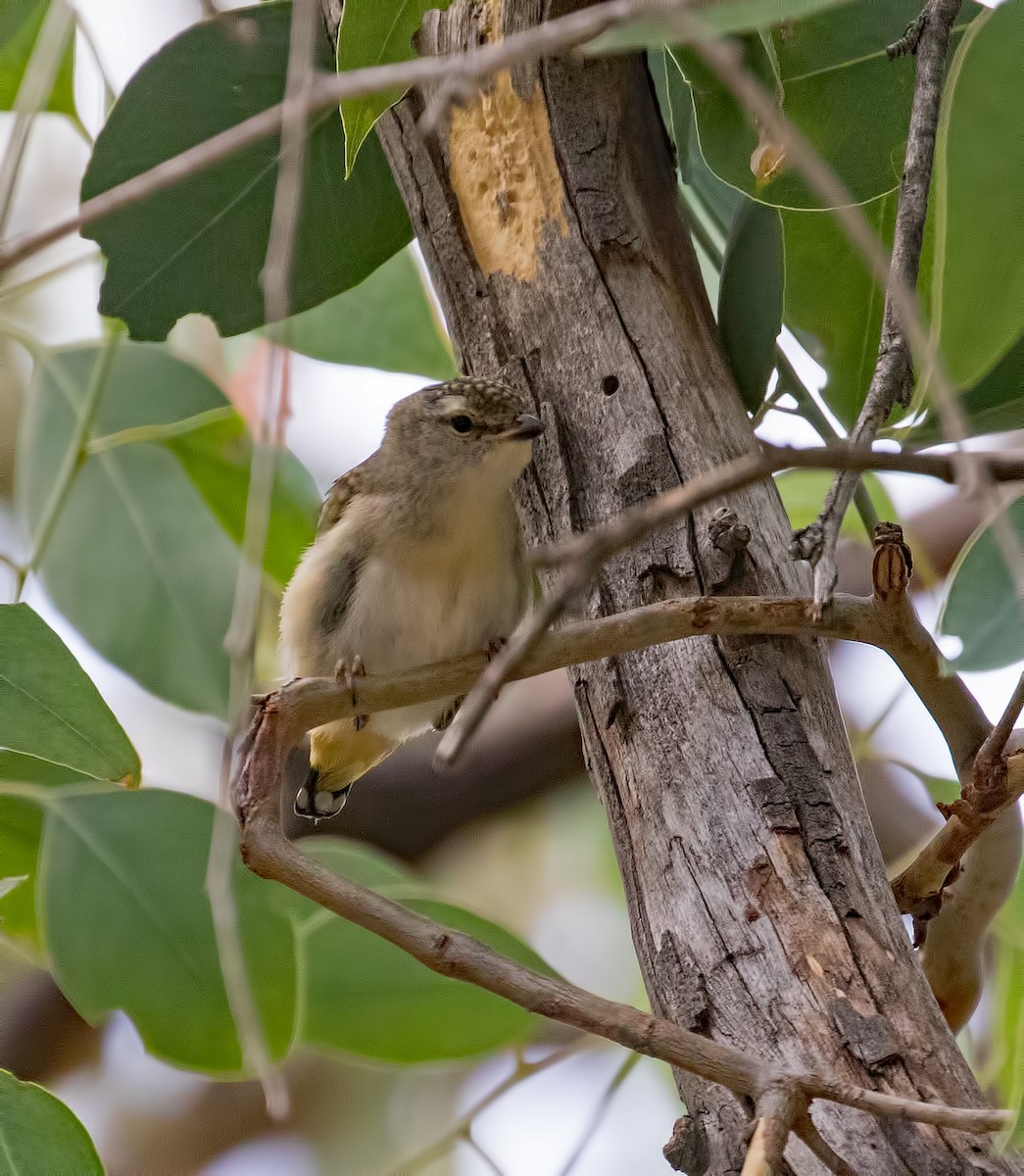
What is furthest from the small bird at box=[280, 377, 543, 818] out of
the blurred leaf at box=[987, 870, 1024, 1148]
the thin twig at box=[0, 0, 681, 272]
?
the thin twig at box=[0, 0, 681, 272]

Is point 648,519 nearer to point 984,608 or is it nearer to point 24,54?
point 984,608

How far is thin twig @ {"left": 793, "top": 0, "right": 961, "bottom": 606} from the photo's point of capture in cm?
150

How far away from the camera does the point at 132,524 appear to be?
2561mm

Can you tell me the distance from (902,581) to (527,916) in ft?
12.1

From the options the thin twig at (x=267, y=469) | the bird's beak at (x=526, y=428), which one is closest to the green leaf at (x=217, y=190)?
the bird's beak at (x=526, y=428)

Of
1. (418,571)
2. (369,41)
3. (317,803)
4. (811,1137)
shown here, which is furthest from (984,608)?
(317,803)

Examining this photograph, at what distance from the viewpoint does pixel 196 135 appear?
7.14ft

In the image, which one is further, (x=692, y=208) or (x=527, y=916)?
(x=527, y=916)

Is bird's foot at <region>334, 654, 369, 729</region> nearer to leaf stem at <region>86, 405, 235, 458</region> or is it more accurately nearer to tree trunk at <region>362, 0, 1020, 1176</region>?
tree trunk at <region>362, 0, 1020, 1176</region>

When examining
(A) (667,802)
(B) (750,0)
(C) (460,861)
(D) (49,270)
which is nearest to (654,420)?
(A) (667,802)

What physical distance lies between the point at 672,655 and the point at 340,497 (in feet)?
3.73

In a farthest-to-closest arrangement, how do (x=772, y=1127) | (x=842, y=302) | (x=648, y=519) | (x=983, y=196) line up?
(x=842, y=302) < (x=983, y=196) < (x=772, y=1127) < (x=648, y=519)

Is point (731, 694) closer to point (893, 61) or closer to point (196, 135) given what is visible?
point (893, 61)

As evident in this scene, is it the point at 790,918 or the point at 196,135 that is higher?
the point at 196,135
